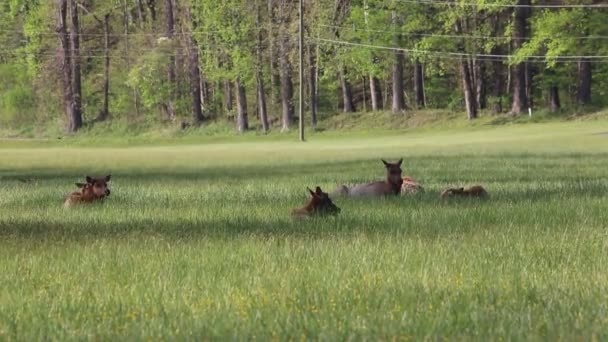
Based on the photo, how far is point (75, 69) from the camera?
76312 mm

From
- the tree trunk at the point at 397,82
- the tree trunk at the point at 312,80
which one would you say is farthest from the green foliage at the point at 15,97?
the tree trunk at the point at 397,82

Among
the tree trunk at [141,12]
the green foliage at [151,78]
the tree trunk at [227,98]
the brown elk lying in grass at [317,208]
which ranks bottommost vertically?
the brown elk lying in grass at [317,208]

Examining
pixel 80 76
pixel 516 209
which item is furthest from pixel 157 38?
pixel 516 209

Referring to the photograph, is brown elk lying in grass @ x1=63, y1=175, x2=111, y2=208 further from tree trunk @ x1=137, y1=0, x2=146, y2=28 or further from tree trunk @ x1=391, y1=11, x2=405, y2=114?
tree trunk @ x1=137, y1=0, x2=146, y2=28

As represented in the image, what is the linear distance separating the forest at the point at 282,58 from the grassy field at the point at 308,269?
4635 cm

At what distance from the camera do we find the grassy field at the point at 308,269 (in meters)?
4.69

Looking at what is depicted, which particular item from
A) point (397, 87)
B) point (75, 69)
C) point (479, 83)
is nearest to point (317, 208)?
point (397, 87)

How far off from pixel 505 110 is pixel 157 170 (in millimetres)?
43258

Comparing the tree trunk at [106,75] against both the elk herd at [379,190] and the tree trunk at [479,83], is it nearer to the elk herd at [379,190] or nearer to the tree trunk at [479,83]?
the tree trunk at [479,83]

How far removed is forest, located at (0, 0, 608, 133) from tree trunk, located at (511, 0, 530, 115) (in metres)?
0.10

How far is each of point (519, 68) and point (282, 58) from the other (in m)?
17.0

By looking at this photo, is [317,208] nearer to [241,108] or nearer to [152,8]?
[241,108]

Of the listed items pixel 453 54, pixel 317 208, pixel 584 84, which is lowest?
pixel 317 208

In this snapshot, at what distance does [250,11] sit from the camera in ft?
225
